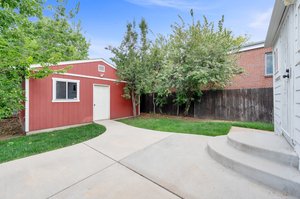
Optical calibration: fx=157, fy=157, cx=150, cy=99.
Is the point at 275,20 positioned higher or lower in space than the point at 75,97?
higher

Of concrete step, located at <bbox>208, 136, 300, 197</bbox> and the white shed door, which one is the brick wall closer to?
the white shed door

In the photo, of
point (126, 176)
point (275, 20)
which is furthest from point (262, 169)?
point (275, 20)

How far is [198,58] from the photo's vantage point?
8344 mm

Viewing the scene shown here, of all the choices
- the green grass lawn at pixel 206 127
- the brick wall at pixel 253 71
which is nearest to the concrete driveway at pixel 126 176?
the green grass lawn at pixel 206 127

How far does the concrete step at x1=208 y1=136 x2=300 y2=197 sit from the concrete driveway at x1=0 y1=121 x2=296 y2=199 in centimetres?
11

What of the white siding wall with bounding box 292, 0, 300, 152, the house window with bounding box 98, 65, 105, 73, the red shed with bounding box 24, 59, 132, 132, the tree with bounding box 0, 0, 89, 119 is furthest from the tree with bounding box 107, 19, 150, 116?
the white siding wall with bounding box 292, 0, 300, 152

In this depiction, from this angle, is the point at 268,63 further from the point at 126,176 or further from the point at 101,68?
the point at 126,176

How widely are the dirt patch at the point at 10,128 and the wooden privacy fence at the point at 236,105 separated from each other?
8.69 metres

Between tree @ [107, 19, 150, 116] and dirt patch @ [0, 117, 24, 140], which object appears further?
tree @ [107, 19, 150, 116]

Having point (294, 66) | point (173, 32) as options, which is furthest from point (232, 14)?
point (294, 66)

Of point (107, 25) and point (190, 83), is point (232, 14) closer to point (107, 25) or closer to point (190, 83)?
point (190, 83)

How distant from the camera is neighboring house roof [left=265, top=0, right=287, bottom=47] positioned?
3.00m

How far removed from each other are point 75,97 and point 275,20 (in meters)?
8.11

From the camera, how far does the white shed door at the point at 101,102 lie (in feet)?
29.4
